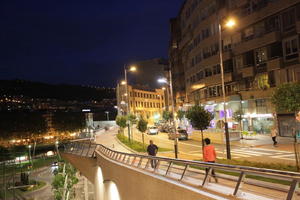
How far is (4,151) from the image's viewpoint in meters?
68.7

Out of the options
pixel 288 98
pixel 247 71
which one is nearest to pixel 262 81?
pixel 247 71

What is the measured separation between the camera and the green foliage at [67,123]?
13662cm

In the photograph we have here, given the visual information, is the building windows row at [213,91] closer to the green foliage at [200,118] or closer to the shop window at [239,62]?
the shop window at [239,62]

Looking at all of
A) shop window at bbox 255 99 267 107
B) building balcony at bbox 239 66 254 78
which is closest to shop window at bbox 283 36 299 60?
building balcony at bbox 239 66 254 78

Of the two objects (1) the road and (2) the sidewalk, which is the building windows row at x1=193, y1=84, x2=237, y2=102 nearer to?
(2) the sidewalk

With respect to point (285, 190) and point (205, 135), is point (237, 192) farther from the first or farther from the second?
point (205, 135)

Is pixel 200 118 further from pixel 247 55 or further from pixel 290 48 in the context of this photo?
pixel 247 55

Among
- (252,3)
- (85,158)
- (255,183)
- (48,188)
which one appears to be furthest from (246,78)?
(255,183)

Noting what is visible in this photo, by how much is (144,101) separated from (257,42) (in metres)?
88.3

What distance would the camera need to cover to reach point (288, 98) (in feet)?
55.6

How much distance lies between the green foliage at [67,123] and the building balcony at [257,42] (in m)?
106

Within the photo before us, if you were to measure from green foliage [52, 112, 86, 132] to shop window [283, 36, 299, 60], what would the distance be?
375ft


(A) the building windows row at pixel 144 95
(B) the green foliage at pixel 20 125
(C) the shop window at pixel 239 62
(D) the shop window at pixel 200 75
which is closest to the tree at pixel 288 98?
(C) the shop window at pixel 239 62

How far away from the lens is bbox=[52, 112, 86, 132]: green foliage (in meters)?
137
